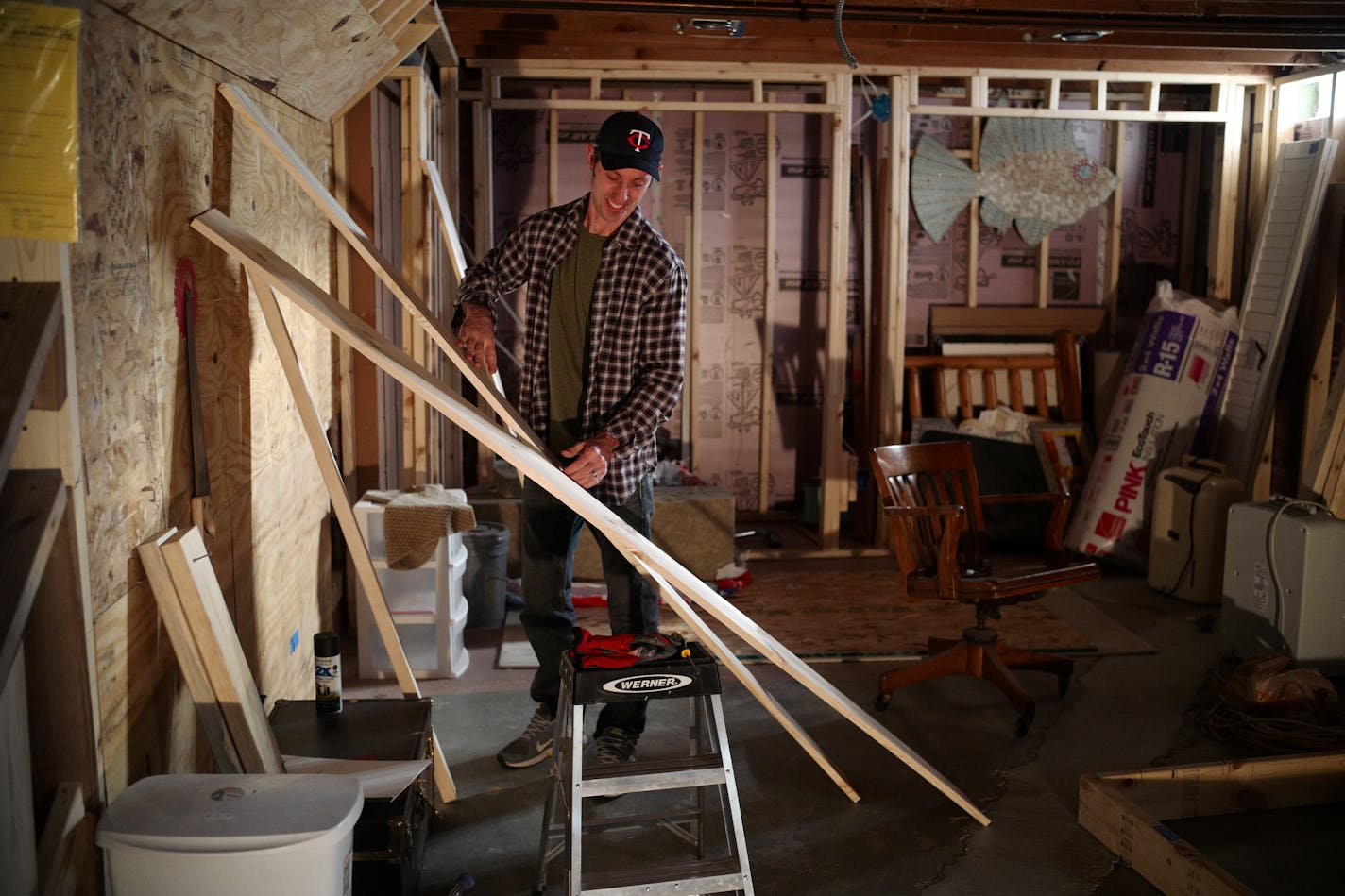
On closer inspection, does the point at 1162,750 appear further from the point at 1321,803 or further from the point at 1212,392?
the point at 1212,392

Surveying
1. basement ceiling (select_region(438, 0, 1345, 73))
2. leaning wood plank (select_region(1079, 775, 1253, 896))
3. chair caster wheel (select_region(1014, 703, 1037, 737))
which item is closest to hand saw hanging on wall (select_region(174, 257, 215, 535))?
leaning wood plank (select_region(1079, 775, 1253, 896))

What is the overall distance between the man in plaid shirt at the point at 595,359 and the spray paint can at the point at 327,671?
566 mm

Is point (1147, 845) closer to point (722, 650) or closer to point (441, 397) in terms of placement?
point (722, 650)

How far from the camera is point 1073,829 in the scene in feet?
9.20

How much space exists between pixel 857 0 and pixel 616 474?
246 cm

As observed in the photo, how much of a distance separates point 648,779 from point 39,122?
1.49 meters

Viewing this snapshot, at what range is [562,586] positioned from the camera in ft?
9.80

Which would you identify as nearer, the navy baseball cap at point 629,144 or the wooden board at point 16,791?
the wooden board at point 16,791

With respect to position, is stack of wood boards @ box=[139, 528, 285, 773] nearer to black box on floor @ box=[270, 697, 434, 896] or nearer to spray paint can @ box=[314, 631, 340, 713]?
black box on floor @ box=[270, 697, 434, 896]

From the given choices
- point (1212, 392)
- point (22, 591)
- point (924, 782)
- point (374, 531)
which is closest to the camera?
point (22, 591)

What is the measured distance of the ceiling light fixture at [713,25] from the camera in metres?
4.55

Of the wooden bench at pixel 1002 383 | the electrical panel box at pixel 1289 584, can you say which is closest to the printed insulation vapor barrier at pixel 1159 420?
the wooden bench at pixel 1002 383

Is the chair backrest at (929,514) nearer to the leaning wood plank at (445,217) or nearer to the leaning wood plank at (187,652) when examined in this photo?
the leaning wood plank at (445,217)

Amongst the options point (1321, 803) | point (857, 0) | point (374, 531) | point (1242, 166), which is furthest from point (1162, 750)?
point (1242, 166)
